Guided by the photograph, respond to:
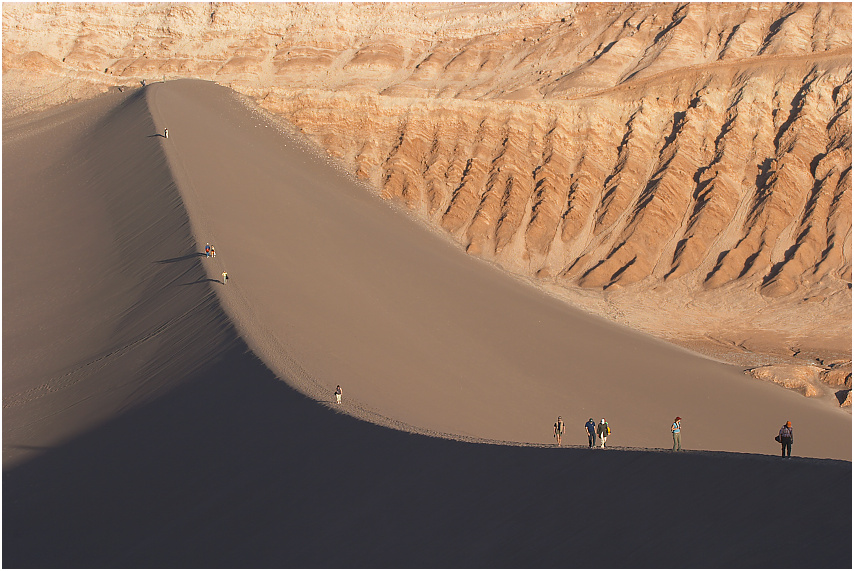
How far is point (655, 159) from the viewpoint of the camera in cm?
4228

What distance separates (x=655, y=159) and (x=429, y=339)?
62.0 feet

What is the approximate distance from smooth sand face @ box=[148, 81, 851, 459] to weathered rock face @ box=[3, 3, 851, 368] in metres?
3.29

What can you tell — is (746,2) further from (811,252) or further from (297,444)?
(297,444)

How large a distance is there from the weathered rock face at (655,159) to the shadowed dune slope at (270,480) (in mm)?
14834

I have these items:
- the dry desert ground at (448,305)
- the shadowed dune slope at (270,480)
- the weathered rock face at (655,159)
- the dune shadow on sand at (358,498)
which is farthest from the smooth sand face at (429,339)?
the weathered rock face at (655,159)

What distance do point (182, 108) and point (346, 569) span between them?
38619 millimetres

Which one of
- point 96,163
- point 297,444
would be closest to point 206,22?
point 96,163

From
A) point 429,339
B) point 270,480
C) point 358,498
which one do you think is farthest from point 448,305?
point 358,498

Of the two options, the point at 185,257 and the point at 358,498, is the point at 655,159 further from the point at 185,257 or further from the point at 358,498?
the point at 358,498

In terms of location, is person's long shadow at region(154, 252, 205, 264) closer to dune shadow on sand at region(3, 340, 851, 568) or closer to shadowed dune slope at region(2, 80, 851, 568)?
shadowed dune slope at region(2, 80, 851, 568)

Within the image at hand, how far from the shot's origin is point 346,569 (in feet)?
44.1

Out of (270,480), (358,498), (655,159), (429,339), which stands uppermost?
(655,159)

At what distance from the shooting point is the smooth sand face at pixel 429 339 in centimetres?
2325

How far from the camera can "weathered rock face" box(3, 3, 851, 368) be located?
37.5 metres
